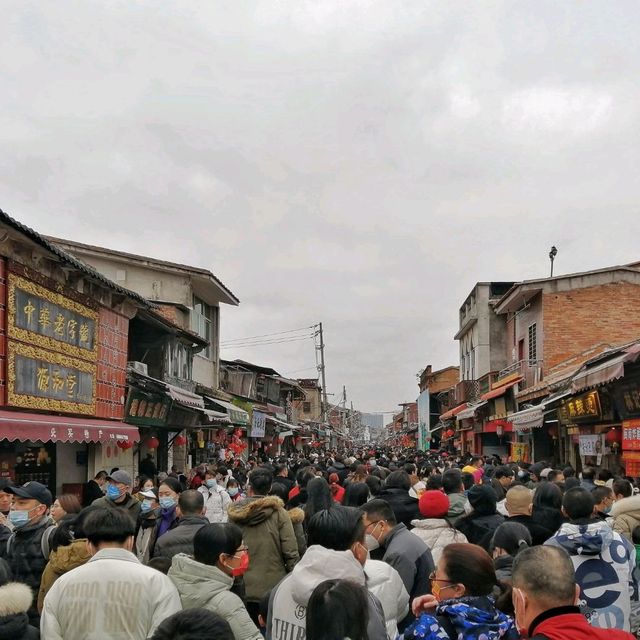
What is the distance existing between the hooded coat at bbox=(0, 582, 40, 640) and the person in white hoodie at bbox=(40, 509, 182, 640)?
0.62 feet

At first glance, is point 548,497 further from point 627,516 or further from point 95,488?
point 95,488

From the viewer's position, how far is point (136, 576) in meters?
3.86

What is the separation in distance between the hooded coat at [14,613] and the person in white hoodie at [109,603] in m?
0.19

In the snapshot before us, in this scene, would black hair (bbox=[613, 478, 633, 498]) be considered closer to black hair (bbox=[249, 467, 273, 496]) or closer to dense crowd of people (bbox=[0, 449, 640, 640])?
dense crowd of people (bbox=[0, 449, 640, 640])

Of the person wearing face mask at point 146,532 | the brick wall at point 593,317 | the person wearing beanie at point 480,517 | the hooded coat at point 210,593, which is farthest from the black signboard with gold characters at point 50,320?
the brick wall at point 593,317

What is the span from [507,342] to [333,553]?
111ft

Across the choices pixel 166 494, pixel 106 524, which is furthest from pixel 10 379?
pixel 106 524

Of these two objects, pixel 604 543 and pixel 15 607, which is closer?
pixel 15 607

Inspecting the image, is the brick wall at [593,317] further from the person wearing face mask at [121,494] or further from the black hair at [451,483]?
the person wearing face mask at [121,494]

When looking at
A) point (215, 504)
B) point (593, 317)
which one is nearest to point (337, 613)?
point (215, 504)

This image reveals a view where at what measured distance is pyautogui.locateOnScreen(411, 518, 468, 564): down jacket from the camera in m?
5.94

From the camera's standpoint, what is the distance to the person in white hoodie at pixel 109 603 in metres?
3.76

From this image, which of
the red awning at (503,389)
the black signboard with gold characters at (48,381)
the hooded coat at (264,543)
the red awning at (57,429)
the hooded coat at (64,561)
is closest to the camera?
the hooded coat at (64,561)

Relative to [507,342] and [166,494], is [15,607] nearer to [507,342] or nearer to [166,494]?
[166,494]
